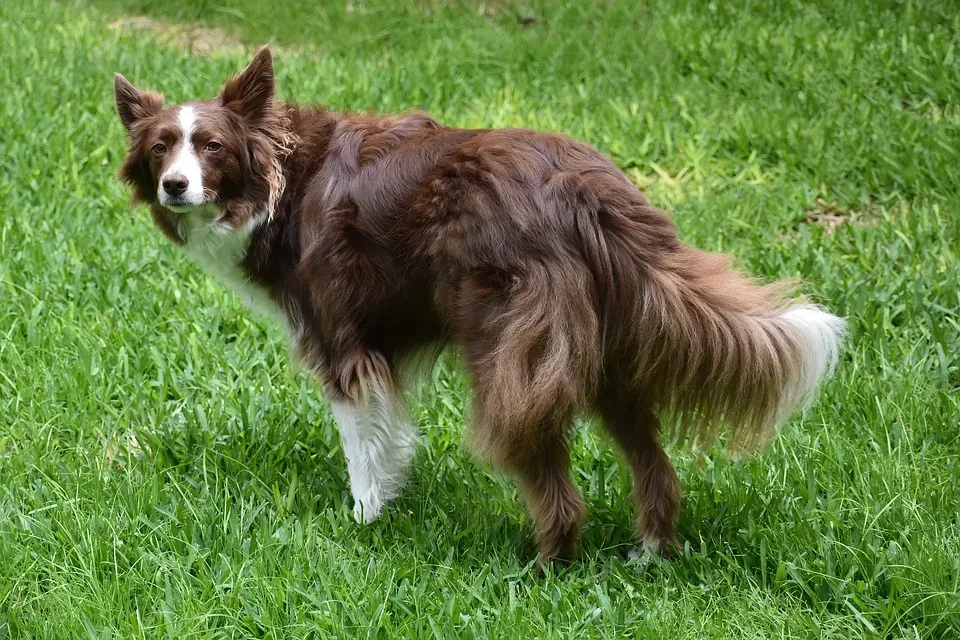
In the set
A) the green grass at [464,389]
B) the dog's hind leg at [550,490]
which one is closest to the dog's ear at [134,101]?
the green grass at [464,389]

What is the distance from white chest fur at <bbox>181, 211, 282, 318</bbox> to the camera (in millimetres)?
3980

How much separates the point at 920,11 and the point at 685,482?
5.38 m

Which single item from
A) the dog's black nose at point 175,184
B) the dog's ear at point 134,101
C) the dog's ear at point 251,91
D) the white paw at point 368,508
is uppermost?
the dog's ear at point 251,91

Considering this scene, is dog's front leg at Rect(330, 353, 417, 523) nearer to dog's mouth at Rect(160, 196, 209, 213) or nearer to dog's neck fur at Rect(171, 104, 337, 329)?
dog's neck fur at Rect(171, 104, 337, 329)

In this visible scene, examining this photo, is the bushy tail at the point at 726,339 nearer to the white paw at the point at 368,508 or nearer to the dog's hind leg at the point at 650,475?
the dog's hind leg at the point at 650,475

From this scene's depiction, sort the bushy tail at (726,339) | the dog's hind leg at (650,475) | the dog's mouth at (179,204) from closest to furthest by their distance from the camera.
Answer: the bushy tail at (726,339) → the dog's hind leg at (650,475) → the dog's mouth at (179,204)

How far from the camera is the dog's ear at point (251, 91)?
397 centimetres

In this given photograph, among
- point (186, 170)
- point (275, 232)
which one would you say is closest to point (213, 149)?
point (186, 170)

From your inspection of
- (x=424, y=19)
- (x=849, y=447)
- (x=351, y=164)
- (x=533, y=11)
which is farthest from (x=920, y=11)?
(x=351, y=164)

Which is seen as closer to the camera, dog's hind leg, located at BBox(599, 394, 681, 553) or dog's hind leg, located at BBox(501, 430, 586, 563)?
dog's hind leg, located at BBox(501, 430, 586, 563)

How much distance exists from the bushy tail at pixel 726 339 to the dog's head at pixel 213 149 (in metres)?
1.60

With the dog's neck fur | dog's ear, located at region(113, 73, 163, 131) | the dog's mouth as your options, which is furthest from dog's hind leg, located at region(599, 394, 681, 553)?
dog's ear, located at region(113, 73, 163, 131)

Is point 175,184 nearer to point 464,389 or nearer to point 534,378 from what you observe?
point 464,389

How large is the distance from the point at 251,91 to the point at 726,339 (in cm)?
212
